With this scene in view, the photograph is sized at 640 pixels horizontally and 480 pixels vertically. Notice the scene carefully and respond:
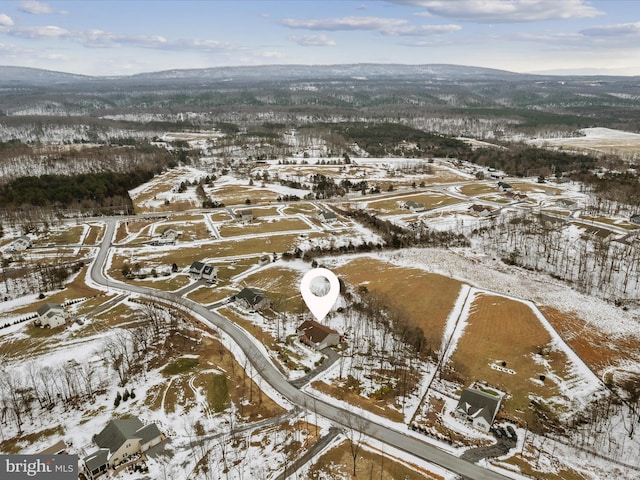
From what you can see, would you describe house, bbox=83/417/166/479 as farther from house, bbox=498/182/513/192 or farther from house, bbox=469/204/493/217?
house, bbox=498/182/513/192

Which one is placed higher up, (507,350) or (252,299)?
(252,299)

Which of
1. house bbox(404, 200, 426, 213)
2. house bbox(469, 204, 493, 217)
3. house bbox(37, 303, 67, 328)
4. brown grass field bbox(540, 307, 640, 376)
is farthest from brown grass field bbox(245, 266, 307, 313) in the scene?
house bbox(469, 204, 493, 217)

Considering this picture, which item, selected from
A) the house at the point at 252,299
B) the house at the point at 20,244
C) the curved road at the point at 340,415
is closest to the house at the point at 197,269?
the curved road at the point at 340,415

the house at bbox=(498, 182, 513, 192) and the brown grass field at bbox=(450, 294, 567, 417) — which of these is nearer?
the brown grass field at bbox=(450, 294, 567, 417)

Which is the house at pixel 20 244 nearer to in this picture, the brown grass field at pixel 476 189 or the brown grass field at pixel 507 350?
the brown grass field at pixel 507 350

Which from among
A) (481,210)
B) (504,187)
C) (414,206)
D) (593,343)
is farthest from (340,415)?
(504,187)

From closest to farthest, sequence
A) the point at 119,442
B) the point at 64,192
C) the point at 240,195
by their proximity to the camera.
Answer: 1. the point at 119,442
2. the point at 64,192
3. the point at 240,195

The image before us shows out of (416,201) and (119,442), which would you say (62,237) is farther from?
(416,201)
